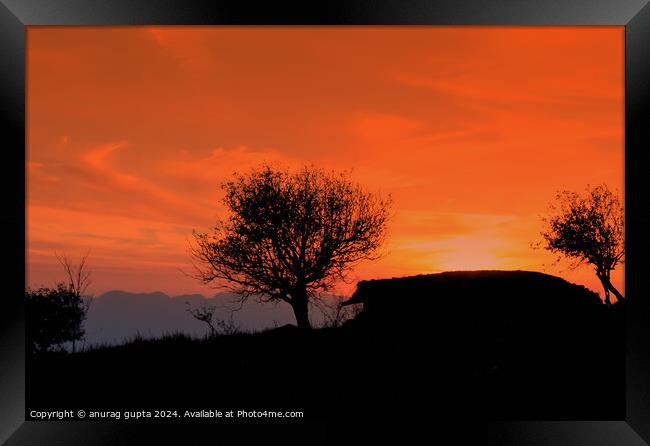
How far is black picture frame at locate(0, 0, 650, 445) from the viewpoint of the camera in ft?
20.5

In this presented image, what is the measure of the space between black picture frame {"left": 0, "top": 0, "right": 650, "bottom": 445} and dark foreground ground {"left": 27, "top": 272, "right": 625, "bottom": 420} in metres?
0.28

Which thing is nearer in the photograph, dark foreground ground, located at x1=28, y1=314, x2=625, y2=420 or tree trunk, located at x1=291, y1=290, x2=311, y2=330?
dark foreground ground, located at x1=28, y1=314, x2=625, y2=420

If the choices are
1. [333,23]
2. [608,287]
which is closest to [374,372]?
[333,23]

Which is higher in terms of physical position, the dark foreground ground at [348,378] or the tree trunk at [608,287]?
the tree trunk at [608,287]

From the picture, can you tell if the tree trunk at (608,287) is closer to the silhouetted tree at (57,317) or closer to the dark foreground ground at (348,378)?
the dark foreground ground at (348,378)

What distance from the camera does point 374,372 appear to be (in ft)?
37.6

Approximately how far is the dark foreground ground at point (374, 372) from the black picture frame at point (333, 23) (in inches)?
11.1

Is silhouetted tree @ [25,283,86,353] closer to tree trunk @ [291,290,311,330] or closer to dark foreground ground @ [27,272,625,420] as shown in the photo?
dark foreground ground @ [27,272,625,420]

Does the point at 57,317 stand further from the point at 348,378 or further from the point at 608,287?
the point at 608,287

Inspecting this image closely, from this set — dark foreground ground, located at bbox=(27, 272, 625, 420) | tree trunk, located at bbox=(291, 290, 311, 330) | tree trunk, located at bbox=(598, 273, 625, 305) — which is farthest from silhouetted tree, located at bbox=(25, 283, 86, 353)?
tree trunk, located at bbox=(598, 273, 625, 305)

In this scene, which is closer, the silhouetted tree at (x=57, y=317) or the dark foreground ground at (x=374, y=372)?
the dark foreground ground at (x=374, y=372)

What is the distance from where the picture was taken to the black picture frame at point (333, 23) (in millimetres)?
6238

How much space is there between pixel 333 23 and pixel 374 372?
23.2 feet

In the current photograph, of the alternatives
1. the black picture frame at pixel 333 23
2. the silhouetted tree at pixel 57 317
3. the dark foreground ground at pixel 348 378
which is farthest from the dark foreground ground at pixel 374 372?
the silhouetted tree at pixel 57 317
